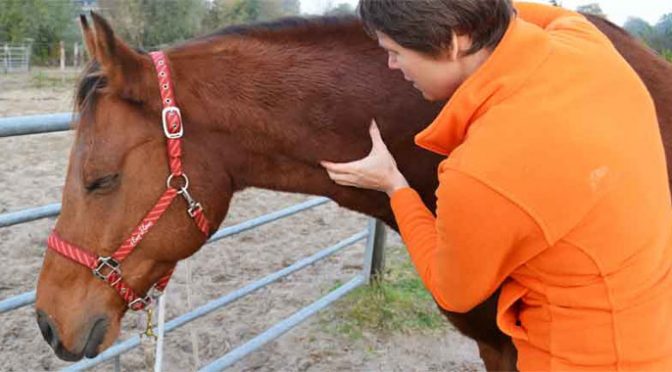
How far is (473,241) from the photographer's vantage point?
1.29 metres

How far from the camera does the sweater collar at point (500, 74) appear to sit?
4.27ft

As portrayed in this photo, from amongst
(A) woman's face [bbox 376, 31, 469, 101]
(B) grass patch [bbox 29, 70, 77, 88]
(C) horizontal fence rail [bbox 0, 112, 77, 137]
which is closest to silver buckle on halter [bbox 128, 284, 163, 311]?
(C) horizontal fence rail [bbox 0, 112, 77, 137]

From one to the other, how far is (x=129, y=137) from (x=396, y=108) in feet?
2.60

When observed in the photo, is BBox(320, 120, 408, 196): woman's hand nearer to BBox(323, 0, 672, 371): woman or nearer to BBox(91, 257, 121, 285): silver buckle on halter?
BBox(323, 0, 672, 371): woman

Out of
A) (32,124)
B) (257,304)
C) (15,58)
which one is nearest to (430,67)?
(32,124)

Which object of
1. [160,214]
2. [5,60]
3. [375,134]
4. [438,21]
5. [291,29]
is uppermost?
[438,21]

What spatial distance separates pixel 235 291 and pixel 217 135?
180cm

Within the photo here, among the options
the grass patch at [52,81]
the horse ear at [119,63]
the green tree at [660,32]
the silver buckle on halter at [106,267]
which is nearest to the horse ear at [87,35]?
the horse ear at [119,63]

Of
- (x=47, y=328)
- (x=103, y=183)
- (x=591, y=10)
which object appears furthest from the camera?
(x=591, y=10)

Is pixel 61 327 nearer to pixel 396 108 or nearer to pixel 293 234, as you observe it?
pixel 396 108

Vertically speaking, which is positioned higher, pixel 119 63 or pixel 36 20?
pixel 119 63

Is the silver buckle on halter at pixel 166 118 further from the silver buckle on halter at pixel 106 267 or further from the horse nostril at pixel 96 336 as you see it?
the horse nostril at pixel 96 336

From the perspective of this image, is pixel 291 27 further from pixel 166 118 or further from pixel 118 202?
pixel 118 202

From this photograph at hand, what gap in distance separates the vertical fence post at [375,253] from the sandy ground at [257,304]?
36 cm
